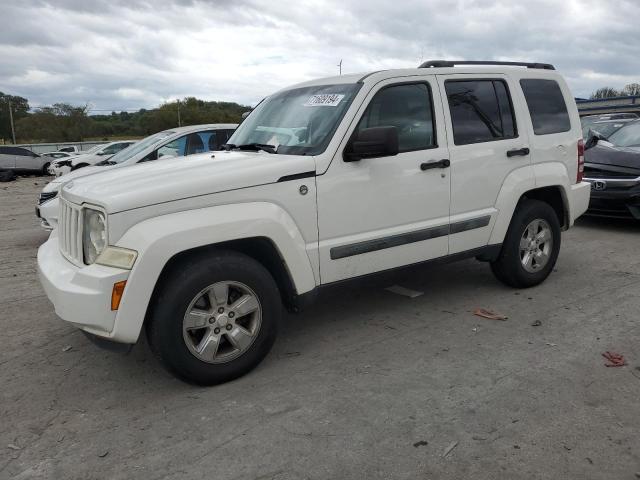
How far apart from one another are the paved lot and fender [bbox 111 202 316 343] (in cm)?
62

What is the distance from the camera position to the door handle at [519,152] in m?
4.68

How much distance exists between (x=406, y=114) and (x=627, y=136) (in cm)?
618

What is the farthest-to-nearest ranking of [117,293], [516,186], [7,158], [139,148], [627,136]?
[7,158] < [627,136] < [139,148] < [516,186] < [117,293]

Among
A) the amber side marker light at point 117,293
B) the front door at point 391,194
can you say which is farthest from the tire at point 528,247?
the amber side marker light at point 117,293

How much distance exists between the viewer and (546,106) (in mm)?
5074

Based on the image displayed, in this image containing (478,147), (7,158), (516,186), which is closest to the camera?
(478,147)

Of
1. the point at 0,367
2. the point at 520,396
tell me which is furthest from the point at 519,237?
the point at 0,367

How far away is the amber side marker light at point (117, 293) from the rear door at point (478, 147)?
8.59 ft

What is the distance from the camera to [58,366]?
3.77 meters

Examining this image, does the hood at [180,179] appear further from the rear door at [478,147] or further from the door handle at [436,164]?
the rear door at [478,147]

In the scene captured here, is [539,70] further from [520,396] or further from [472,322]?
[520,396]

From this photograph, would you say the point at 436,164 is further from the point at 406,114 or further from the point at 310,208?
the point at 310,208

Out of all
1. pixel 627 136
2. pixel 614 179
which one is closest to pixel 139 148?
pixel 614 179

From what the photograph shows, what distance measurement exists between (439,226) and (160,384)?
7.86 feet
